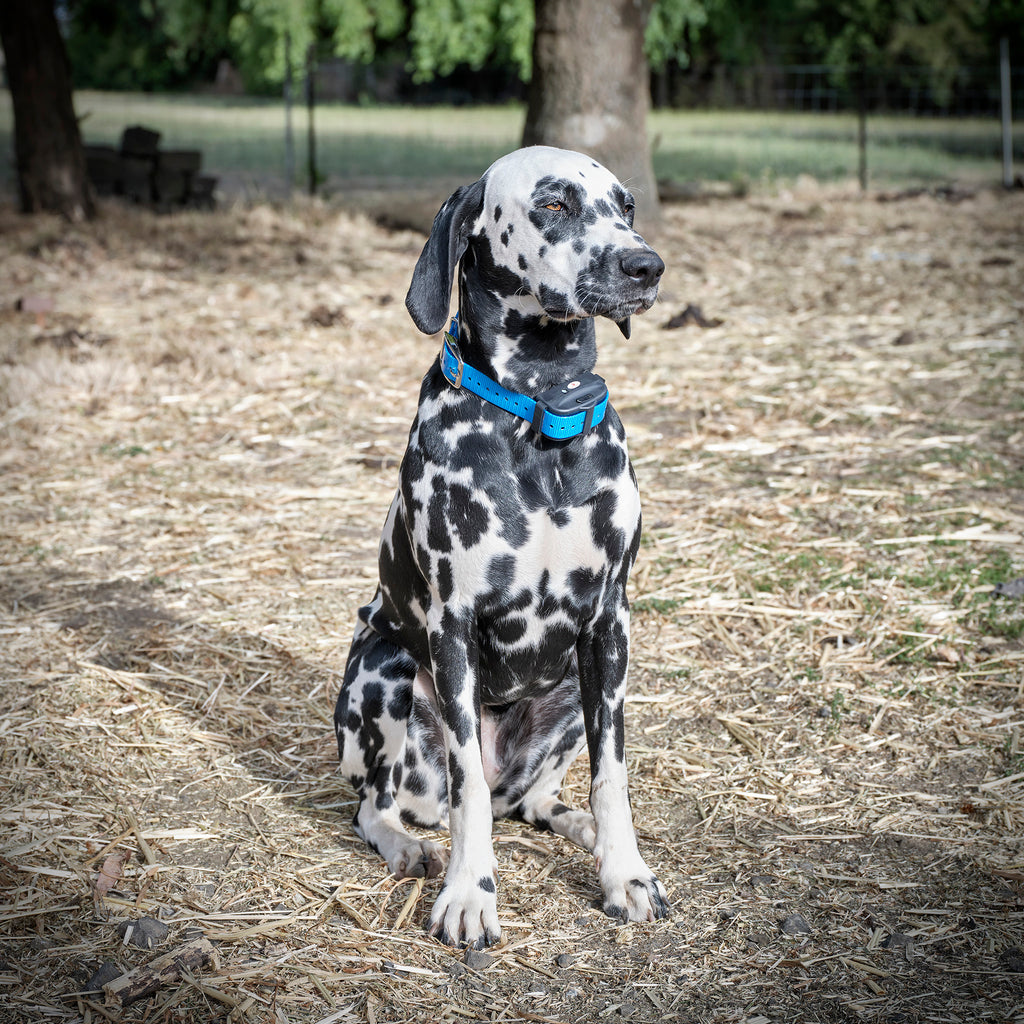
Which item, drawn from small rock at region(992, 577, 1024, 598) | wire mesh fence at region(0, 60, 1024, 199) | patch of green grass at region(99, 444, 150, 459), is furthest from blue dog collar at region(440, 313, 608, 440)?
wire mesh fence at region(0, 60, 1024, 199)

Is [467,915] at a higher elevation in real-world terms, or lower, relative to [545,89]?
lower

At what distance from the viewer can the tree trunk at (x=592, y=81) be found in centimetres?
1138

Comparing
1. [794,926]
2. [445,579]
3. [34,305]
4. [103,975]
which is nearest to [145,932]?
[103,975]

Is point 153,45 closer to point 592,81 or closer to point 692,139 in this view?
point 692,139

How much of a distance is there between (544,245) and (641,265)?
0.26m

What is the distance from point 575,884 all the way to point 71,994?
1.29 metres

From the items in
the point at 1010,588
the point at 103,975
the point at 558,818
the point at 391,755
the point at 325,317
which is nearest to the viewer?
the point at 103,975

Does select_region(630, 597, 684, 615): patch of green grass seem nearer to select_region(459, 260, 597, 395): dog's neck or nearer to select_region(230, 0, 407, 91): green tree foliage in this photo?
select_region(459, 260, 597, 395): dog's neck

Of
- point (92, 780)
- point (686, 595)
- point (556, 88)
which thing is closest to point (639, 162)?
point (556, 88)

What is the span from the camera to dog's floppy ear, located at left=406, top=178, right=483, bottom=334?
2.92 metres

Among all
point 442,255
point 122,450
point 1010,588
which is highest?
point 442,255

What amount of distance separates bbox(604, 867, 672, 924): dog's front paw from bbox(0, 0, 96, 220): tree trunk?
12.1 metres

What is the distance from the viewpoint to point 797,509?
5.55 metres

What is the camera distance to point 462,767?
115 inches
